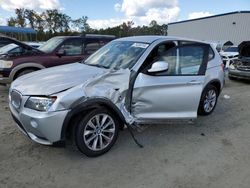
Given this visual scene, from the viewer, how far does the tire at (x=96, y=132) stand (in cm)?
369

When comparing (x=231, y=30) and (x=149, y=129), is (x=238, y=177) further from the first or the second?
(x=231, y=30)

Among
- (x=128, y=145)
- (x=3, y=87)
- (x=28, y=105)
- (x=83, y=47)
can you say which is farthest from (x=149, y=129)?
(x=3, y=87)

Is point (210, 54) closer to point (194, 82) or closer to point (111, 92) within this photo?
point (194, 82)

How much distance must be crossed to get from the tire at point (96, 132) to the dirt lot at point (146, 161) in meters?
0.14

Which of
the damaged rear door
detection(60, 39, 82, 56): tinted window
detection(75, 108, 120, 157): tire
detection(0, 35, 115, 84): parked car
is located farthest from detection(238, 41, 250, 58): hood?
detection(75, 108, 120, 157): tire

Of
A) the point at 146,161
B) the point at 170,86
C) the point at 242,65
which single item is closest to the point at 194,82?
the point at 170,86

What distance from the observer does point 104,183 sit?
130 inches

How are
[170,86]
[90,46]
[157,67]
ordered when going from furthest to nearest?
[90,46]
[170,86]
[157,67]

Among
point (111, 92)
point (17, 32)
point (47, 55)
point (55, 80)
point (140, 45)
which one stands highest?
point (17, 32)

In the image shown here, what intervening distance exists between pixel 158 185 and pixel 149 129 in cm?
179

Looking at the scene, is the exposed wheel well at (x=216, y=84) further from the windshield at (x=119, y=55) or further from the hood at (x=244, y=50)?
the hood at (x=244, y=50)

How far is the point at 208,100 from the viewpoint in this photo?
5863 mm

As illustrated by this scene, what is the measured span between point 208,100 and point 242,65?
18.1 ft

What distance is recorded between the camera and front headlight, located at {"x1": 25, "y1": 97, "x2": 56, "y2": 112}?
3436mm
